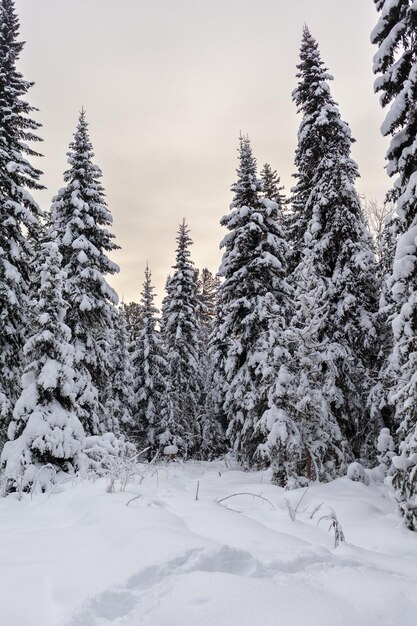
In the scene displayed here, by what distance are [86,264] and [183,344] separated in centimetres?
1283

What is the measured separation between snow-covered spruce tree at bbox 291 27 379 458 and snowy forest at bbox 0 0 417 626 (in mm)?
55

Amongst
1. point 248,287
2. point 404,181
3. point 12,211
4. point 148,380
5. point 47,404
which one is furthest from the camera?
point 148,380

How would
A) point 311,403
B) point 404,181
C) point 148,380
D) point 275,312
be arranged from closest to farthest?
point 404,181, point 311,403, point 275,312, point 148,380

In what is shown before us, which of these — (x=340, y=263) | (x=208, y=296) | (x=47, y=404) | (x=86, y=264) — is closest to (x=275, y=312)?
(x=340, y=263)

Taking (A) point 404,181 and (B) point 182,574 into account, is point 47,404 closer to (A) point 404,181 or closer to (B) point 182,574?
(B) point 182,574

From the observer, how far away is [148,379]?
27.3 meters

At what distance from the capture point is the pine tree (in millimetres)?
27066

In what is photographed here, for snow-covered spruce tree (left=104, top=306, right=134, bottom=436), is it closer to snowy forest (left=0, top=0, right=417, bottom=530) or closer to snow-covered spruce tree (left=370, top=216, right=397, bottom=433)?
snowy forest (left=0, top=0, right=417, bottom=530)

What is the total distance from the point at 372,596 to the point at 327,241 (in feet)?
43.9

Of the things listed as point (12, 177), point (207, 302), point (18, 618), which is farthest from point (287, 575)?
point (207, 302)

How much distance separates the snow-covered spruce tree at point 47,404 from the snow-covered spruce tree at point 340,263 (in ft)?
26.3

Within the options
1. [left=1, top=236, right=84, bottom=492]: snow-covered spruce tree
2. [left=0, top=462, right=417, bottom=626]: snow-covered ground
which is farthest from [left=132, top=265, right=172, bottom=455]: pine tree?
[left=0, top=462, right=417, bottom=626]: snow-covered ground

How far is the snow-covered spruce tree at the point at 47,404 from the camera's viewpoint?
9.01m

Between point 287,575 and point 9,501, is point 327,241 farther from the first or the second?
point 287,575
